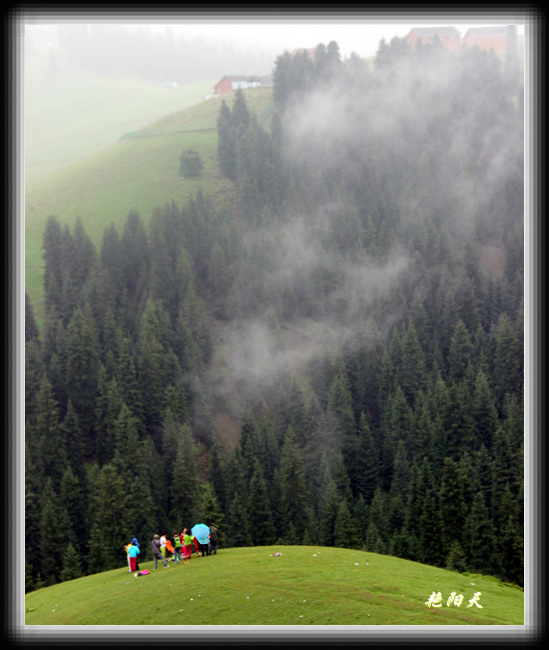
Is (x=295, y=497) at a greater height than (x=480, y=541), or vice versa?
(x=295, y=497)

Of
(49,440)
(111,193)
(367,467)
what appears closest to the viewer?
(49,440)

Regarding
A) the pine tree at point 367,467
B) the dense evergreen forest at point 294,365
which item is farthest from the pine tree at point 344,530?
the pine tree at point 367,467

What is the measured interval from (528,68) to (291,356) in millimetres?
118528

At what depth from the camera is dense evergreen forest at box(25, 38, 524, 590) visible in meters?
93.3

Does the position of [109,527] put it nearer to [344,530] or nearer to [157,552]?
[344,530]

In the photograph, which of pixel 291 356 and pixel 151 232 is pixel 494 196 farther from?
pixel 151 232

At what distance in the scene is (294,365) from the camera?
14638 cm

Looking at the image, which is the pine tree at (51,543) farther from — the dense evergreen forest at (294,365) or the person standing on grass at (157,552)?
the person standing on grass at (157,552)

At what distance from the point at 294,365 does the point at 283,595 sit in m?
111

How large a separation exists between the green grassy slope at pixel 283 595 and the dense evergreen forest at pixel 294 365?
35.1m

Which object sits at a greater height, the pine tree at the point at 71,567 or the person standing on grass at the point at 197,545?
the person standing on grass at the point at 197,545

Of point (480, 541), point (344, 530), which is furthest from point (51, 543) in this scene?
point (480, 541)

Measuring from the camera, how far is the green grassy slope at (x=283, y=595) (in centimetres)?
3328

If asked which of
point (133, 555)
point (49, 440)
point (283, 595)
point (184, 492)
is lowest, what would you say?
point (184, 492)
